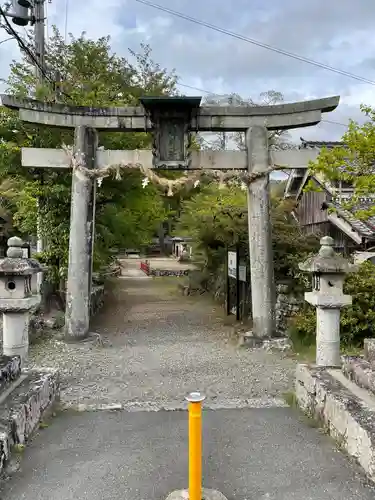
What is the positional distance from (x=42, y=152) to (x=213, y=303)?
8.42 m

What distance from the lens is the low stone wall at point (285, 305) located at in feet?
31.3

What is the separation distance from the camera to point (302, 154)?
8.90 meters

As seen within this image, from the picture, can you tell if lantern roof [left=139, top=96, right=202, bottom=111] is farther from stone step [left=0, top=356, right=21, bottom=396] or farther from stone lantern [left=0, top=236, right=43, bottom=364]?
stone step [left=0, top=356, right=21, bottom=396]

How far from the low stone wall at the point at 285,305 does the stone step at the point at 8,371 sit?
6.23 metres

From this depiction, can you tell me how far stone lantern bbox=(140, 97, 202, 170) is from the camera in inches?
345

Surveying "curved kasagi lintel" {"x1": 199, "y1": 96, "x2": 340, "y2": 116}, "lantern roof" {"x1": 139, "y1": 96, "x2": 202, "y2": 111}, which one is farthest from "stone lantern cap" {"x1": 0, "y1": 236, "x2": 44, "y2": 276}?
"curved kasagi lintel" {"x1": 199, "y1": 96, "x2": 340, "y2": 116}

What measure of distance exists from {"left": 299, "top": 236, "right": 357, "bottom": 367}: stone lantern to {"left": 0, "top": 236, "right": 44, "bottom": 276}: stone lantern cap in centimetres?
411

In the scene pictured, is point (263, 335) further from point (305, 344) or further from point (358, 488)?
point (358, 488)

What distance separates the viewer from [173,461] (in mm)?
3584

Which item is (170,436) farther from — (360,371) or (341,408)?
(360,371)

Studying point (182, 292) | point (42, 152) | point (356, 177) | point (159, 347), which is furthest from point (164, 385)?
point (182, 292)

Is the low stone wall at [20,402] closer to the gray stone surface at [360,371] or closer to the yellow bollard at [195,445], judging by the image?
the yellow bollard at [195,445]

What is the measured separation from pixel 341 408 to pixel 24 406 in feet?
9.76

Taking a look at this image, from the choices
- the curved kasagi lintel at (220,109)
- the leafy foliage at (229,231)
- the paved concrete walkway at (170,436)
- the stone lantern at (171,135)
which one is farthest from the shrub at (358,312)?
the stone lantern at (171,135)
